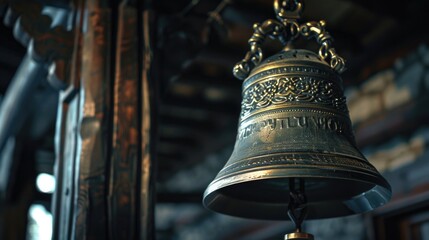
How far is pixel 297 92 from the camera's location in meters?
1.65

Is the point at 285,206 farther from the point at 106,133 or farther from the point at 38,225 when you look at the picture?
the point at 38,225

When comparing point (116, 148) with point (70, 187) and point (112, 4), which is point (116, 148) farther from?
point (112, 4)

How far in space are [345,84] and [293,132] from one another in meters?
2.21

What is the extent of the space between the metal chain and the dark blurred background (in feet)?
2.09

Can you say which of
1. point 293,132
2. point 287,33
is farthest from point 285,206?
point 287,33

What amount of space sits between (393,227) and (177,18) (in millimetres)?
1690

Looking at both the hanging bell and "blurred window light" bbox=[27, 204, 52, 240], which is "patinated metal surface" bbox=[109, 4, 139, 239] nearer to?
the hanging bell

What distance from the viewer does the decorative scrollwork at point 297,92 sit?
5.40ft

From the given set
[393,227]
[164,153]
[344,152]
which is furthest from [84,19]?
[164,153]

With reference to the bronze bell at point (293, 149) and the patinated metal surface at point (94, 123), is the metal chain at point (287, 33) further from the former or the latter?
the patinated metal surface at point (94, 123)

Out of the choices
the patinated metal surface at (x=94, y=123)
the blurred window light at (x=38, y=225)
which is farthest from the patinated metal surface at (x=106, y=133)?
the blurred window light at (x=38, y=225)

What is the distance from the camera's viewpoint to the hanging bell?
1.51 metres

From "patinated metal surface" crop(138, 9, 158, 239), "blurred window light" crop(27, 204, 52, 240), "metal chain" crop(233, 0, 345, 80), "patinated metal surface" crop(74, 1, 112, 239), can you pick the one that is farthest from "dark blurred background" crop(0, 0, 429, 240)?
"blurred window light" crop(27, 204, 52, 240)

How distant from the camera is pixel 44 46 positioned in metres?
2.17
